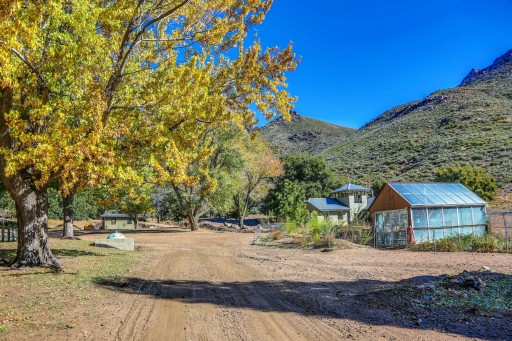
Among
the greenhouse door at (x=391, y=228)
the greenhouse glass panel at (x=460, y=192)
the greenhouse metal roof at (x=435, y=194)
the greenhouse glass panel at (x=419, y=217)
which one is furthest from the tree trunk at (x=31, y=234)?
the greenhouse glass panel at (x=460, y=192)

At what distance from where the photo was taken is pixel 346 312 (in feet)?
23.7

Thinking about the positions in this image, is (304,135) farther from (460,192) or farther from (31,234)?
(31,234)

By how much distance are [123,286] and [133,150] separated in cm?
400

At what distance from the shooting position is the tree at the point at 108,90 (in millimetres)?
8995

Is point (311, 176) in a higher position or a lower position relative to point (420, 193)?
higher

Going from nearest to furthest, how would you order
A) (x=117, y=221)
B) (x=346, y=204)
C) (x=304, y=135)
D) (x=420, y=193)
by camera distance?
(x=420, y=193), (x=346, y=204), (x=117, y=221), (x=304, y=135)

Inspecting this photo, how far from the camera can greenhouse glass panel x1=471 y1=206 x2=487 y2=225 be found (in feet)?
85.6

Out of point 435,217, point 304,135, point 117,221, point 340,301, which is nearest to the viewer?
point 340,301

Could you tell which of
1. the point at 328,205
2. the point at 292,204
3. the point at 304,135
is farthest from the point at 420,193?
the point at 304,135

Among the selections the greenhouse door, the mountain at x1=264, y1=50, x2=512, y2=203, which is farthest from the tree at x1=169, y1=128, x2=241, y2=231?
the mountain at x1=264, y1=50, x2=512, y2=203

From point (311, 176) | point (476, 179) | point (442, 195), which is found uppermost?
point (311, 176)

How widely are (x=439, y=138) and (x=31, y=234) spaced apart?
214 feet

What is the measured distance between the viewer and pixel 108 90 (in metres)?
11.3

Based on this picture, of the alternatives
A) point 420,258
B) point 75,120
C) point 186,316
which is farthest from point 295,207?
point 186,316
